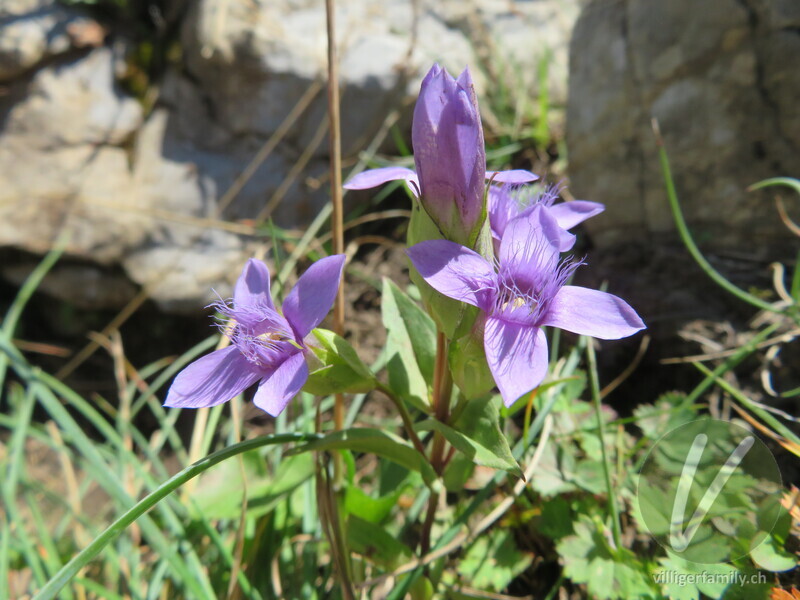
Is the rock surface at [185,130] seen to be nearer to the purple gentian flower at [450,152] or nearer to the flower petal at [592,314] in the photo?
the purple gentian flower at [450,152]

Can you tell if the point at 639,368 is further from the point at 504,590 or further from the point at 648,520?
the point at 504,590

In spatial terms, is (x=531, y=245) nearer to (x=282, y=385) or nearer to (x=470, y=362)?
(x=470, y=362)

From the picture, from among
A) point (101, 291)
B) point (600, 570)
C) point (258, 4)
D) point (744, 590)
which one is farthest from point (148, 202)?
point (744, 590)

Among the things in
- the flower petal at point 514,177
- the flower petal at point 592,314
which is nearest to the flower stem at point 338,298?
the flower petal at point 514,177

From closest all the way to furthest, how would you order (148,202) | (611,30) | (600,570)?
1. (600,570)
2. (611,30)
3. (148,202)

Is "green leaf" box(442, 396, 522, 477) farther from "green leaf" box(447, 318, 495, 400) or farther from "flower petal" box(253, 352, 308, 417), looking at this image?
"flower petal" box(253, 352, 308, 417)

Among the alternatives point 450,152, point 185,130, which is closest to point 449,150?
point 450,152

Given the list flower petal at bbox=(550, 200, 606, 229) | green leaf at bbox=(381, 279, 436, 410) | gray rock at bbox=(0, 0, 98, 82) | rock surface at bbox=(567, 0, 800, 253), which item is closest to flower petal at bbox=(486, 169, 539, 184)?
flower petal at bbox=(550, 200, 606, 229)
